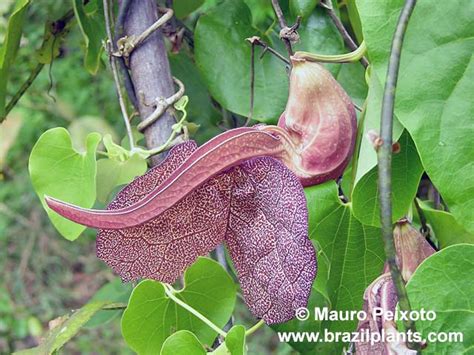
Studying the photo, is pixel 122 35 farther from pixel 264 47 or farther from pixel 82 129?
pixel 82 129

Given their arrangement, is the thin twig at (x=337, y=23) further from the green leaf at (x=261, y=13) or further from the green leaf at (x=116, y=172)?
the green leaf at (x=116, y=172)

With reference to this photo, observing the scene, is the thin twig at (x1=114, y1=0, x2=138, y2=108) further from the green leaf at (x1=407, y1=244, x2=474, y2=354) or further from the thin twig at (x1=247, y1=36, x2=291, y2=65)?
the green leaf at (x1=407, y1=244, x2=474, y2=354)

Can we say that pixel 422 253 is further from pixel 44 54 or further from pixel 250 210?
pixel 44 54

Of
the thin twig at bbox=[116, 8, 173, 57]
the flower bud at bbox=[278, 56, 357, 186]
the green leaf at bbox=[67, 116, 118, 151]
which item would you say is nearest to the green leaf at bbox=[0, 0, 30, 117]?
the thin twig at bbox=[116, 8, 173, 57]

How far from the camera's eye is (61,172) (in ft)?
2.51

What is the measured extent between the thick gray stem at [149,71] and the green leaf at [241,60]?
7 cm

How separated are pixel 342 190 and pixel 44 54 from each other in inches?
18.7

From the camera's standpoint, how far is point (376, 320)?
1.96ft

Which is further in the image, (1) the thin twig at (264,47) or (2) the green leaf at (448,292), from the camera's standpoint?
(1) the thin twig at (264,47)

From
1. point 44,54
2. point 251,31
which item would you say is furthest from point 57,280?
point 251,31

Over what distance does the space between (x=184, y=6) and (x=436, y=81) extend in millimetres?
472

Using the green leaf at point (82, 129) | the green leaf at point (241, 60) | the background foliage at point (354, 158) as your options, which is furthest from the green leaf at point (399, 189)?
the green leaf at point (82, 129)

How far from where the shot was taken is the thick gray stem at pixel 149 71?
0.78m

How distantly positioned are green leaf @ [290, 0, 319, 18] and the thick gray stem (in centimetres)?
14
